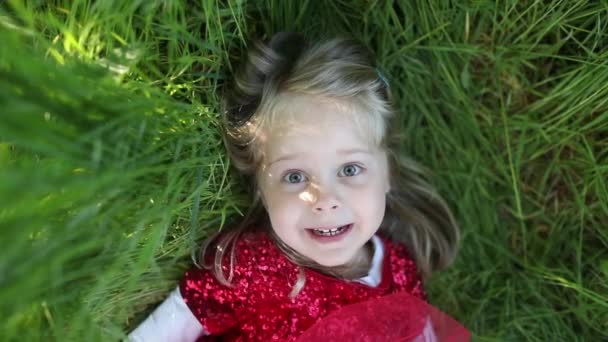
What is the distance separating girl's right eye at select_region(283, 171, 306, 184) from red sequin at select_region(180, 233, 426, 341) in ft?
0.63

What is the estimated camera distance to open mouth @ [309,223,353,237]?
122cm

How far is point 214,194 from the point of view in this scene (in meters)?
1.27

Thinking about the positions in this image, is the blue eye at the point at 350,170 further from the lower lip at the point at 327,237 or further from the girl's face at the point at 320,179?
the lower lip at the point at 327,237

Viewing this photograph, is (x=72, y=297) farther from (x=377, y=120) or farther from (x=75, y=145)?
(x=377, y=120)

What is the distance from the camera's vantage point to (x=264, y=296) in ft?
4.31

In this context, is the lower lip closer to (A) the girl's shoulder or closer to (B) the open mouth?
(B) the open mouth

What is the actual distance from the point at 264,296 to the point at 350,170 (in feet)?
1.14

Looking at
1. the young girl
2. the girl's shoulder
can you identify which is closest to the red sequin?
the young girl

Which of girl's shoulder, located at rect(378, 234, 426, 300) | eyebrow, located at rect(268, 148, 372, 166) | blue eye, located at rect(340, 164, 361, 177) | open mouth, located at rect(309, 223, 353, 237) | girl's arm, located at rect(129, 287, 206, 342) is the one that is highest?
eyebrow, located at rect(268, 148, 372, 166)

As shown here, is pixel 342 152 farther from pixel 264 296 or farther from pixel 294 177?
pixel 264 296

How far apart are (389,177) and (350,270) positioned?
0.23m

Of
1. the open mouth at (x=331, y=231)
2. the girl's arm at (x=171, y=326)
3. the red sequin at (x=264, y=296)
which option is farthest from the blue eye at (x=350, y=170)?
the girl's arm at (x=171, y=326)

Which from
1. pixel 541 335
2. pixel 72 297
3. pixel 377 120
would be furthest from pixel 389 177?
pixel 72 297

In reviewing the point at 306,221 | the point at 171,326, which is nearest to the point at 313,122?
the point at 306,221
